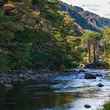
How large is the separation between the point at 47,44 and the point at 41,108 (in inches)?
1900

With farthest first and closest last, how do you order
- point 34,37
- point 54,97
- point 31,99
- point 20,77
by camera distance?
point 34,37, point 20,77, point 54,97, point 31,99

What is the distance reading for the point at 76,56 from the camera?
338 feet

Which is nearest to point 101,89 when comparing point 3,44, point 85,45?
point 3,44

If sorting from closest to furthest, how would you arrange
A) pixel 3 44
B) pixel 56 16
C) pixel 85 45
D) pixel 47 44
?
pixel 3 44
pixel 47 44
pixel 56 16
pixel 85 45

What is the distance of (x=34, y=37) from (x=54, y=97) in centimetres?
3775

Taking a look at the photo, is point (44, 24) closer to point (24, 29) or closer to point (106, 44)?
point (24, 29)

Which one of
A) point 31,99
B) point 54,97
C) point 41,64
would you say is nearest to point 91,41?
point 41,64

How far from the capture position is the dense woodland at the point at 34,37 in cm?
6950

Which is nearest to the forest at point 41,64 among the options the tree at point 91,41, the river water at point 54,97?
the river water at point 54,97

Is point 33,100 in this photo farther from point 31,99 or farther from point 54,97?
point 54,97

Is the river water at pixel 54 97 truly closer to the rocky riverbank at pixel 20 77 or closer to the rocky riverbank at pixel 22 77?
the rocky riverbank at pixel 20 77

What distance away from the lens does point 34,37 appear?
84188mm

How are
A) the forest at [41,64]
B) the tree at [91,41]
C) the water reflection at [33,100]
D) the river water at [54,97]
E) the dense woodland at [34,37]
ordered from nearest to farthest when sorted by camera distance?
the water reflection at [33,100] → the river water at [54,97] → the forest at [41,64] → the dense woodland at [34,37] → the tree at [91,41]

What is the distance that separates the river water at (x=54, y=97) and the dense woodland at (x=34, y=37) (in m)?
9.57
